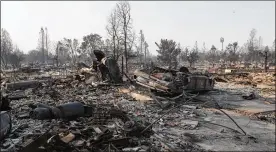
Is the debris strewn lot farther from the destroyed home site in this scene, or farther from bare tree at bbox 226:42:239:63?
bare tree at bbox 226:42:239:63

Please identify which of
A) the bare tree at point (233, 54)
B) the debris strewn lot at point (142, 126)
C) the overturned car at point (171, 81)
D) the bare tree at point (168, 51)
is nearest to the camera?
the debris strewn lot at point (142, 126)

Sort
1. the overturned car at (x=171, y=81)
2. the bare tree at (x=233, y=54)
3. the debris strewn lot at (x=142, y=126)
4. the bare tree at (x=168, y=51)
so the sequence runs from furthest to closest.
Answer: the bare tree at (x=233, y=54) < the bare tree at (x=168, y=51) < the overturned car at (x=171, y=81) < the debris strewn lot at (x=142, y=126)

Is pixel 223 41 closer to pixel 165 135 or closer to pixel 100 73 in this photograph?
pixel 100 73

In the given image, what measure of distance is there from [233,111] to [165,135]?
197 inches

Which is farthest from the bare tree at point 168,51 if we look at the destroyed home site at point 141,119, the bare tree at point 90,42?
the destroyed home site at point 141,119

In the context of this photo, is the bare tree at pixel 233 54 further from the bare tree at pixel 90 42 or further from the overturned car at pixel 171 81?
the overturned car at pixel 171 81

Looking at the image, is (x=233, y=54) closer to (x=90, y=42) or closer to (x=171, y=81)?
(x=90, y=42)

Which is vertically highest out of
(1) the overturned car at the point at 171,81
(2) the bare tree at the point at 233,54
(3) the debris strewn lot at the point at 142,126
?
(2) the bare tree at the point at 233,54

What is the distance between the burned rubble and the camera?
24.5 feet

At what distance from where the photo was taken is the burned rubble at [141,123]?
24.5 feet

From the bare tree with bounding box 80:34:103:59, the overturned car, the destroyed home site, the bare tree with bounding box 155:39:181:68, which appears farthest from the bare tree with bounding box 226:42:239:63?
the overturned car

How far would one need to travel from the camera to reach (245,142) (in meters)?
8.08

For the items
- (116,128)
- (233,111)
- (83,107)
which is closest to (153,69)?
(233,111)

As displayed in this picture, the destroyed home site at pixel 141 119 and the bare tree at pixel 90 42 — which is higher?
the bare tree at pixel 90 42
